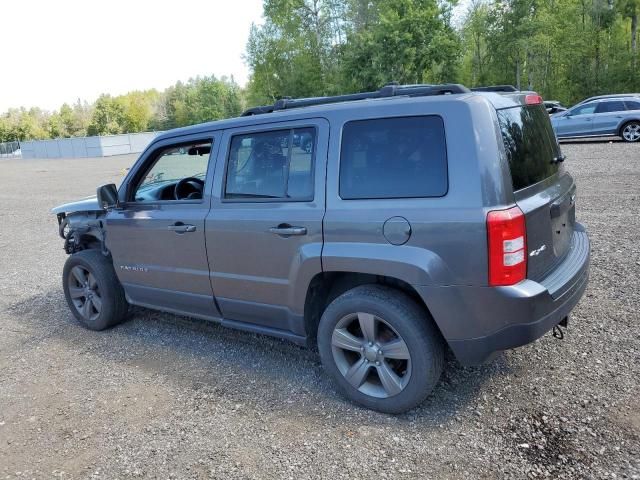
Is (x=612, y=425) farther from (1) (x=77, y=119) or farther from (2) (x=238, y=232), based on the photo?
(1) (x=77, y=119)

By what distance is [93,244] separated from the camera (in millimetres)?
5180

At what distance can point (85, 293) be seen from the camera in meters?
4.89

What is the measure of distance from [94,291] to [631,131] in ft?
56.2

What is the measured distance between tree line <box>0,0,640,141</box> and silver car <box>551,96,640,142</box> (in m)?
20.3

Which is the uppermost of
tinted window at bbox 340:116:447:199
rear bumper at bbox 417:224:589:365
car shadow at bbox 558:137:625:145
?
tinted window at bbox 340:116:447:199

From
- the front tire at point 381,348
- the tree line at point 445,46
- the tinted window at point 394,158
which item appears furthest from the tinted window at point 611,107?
the tree line at point 445,46

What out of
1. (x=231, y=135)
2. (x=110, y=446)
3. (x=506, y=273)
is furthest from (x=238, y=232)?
(x=506, y=273)

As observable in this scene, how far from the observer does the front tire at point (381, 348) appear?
291cm

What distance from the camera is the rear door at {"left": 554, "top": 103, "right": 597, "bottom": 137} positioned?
1684 cm

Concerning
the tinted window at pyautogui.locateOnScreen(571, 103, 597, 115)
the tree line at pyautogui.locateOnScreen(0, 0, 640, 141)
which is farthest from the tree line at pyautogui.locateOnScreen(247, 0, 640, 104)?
the tinted window at pyautogui.locateOnScreen(571, 103, 597, 115)

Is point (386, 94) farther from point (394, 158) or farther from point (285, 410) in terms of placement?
point (285, 410)

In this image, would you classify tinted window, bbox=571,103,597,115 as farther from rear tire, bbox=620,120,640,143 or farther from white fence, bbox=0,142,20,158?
white fence, bbox=0,142,20,158

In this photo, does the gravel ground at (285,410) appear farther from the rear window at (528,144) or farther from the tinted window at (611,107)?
the tinted window at (611,107)

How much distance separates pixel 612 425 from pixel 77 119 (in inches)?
4447
